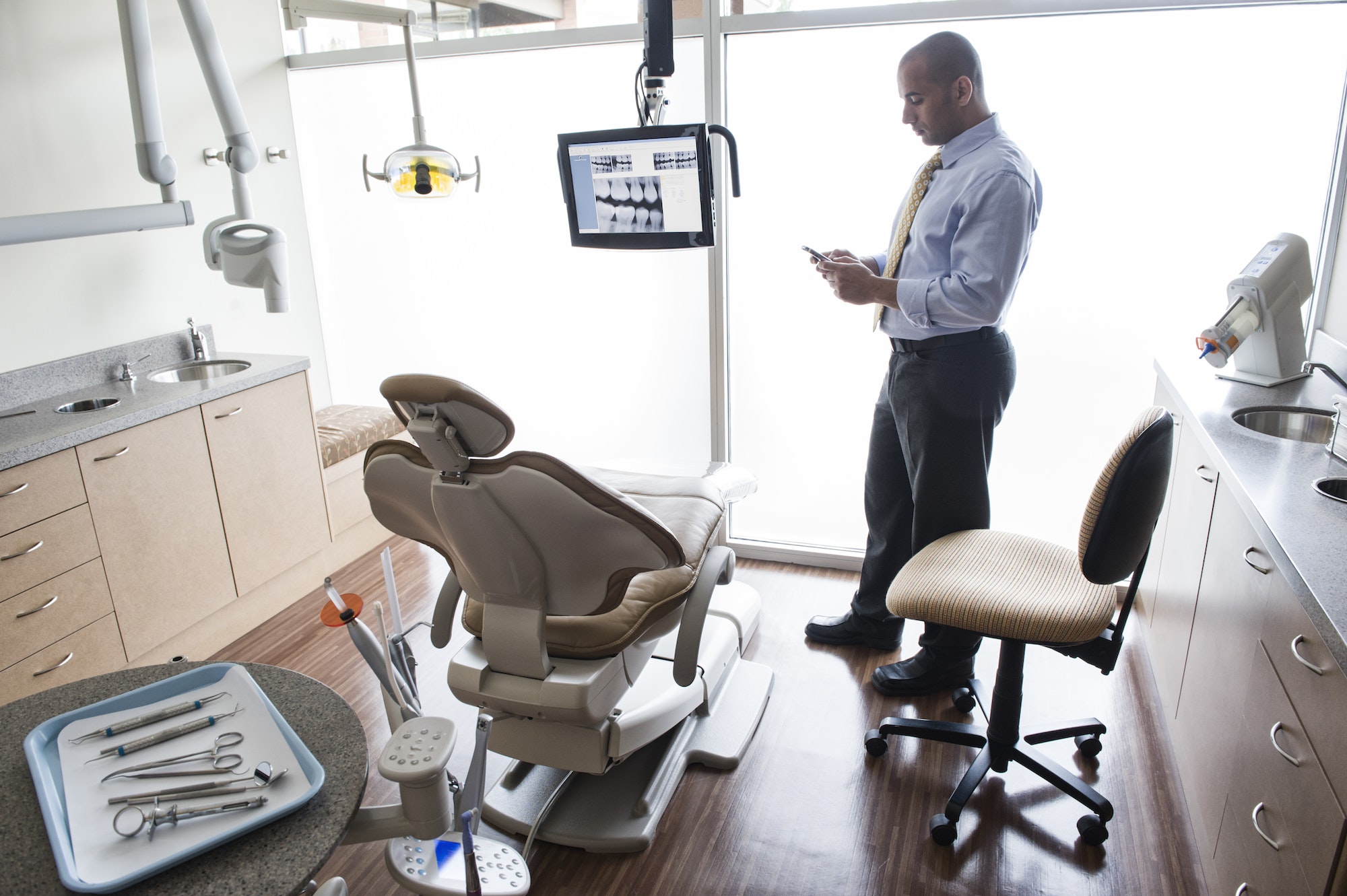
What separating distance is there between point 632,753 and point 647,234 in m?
1.35

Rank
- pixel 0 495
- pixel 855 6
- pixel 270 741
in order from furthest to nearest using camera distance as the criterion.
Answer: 1. pixel 855 6
2. pixel 0 495
3. pixel 270 741

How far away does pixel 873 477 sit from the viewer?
257cm

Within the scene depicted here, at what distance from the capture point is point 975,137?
2156 millimetres

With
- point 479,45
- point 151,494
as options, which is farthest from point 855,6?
point 151,494

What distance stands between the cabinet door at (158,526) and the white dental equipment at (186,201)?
900 millimetres

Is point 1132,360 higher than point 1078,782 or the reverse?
higher

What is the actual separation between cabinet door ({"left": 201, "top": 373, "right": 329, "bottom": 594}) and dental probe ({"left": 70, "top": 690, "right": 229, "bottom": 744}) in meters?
1.72

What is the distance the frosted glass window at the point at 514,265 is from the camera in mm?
3090

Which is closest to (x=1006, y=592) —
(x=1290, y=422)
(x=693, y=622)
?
(x=693, y=622)

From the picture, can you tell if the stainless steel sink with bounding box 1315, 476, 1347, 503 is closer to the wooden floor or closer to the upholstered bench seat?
the wooden floor

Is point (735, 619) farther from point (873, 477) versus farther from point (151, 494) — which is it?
A: point (151, 494)

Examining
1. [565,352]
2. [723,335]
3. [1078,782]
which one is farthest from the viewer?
[565,352]

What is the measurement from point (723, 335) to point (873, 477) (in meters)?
0.81

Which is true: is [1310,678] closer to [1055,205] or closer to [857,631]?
[857,631]
